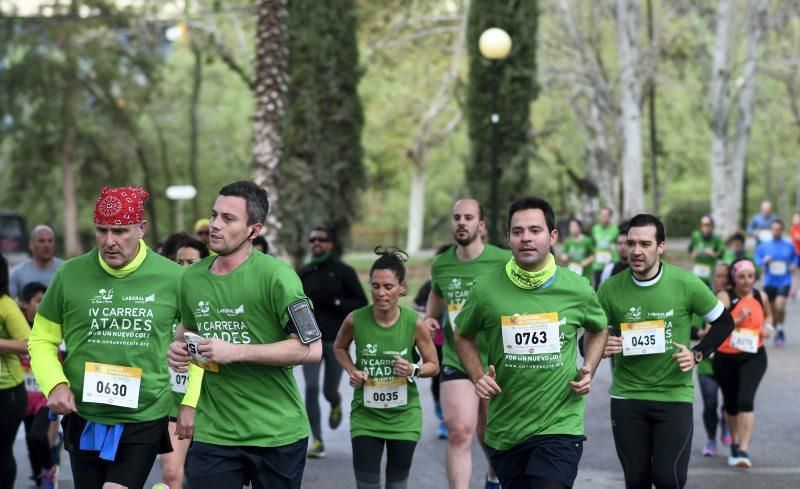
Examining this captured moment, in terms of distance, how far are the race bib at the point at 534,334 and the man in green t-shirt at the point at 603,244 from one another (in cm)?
1443

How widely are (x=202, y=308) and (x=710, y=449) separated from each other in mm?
6163

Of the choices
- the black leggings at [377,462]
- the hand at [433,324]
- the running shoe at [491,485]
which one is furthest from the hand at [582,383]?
the running shoe at [491,485]

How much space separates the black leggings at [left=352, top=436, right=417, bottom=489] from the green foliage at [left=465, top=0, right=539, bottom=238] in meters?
15.8

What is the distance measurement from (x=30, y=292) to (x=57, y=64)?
33.3 m

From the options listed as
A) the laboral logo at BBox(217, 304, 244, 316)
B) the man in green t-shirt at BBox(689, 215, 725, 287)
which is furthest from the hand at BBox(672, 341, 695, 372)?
the man in green t-shirt at BBox(689, 215, 725, 287)

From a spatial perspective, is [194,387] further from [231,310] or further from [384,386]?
[384,386]

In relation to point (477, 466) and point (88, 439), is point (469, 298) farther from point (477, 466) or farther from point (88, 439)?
point (477, 466)

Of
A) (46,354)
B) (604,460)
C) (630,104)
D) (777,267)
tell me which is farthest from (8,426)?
(630,104)

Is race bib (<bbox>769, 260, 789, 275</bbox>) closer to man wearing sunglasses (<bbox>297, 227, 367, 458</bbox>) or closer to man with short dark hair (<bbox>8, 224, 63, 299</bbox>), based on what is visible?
man wearing sunglasses (<bbox>297, 227, 367, 458</bbox>)

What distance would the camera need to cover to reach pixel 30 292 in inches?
358

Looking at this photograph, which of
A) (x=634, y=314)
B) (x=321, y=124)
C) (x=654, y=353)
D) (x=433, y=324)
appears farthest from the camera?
(x=321, y=124)

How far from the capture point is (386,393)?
7.61 m

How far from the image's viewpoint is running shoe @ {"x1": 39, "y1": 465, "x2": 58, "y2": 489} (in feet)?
29.1

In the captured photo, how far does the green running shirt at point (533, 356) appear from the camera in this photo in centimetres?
601
